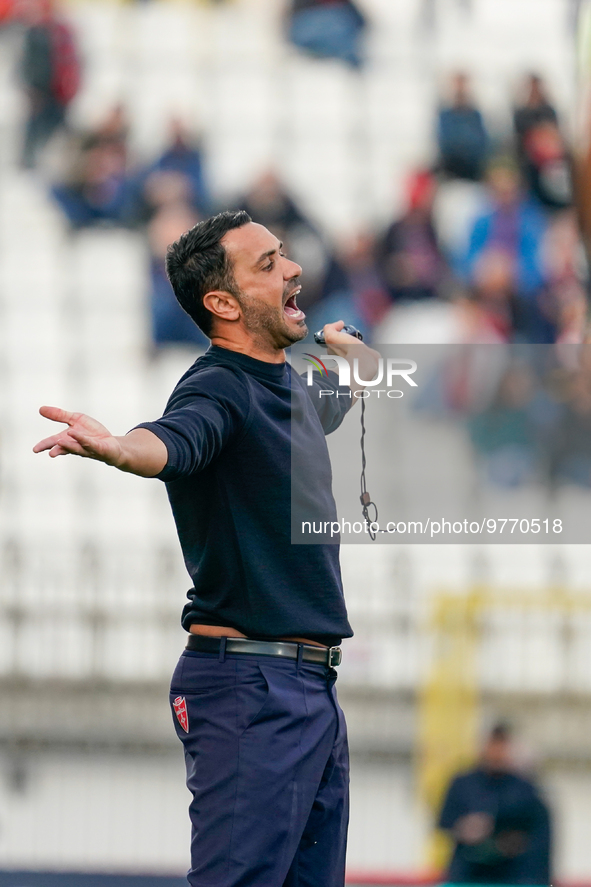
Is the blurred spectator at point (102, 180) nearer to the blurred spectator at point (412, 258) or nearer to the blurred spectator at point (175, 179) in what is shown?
the blurred spectator at point (175, 179)

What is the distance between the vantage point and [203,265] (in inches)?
72.3

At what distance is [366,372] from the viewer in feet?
7.08

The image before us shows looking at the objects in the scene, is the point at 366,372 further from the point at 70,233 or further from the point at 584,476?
the point at 70,233

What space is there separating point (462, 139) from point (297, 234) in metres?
1.45

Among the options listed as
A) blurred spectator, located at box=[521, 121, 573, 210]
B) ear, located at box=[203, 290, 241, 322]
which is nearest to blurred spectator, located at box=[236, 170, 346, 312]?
blurred spectator, located at box=[521, 121, 573, 210]

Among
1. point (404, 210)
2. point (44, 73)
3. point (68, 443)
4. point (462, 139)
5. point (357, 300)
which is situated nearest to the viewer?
point (68, 443)

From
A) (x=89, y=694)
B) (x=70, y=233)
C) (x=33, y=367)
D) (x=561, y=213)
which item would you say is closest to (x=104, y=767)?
(x=89, y=694)

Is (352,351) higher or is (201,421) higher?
(352,351)

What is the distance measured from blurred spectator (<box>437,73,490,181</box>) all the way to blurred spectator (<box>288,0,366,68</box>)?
102cm

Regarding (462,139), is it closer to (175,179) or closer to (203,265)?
(175,179)

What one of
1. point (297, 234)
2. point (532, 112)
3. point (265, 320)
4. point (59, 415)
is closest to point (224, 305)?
point (265, 320)

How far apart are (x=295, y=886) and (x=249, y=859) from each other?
152mm

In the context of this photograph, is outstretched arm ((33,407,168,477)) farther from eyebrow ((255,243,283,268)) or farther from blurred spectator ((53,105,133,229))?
blurred spectator ((53,105,133,229))

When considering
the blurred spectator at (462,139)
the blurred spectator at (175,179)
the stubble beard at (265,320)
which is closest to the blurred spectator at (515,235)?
the blurred spectator at (462,139)
